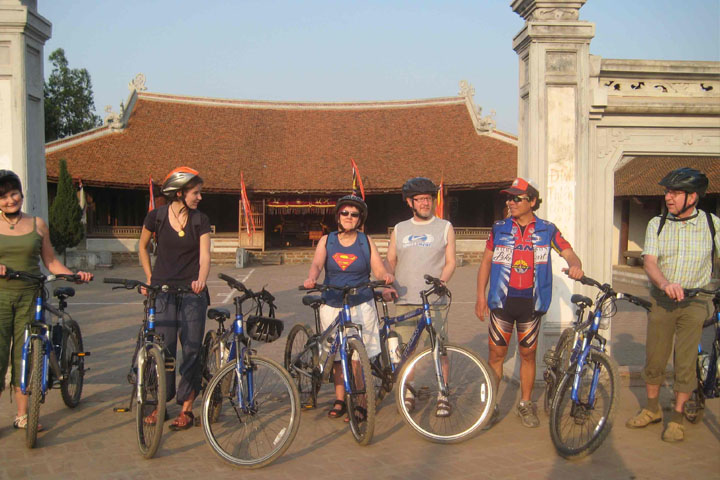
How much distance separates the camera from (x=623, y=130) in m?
6.49

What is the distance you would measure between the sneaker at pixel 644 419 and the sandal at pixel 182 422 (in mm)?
3398

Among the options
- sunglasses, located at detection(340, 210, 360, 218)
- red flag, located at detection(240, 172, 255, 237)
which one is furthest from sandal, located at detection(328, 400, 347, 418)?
red flag, located at detection(240, 172, 255, 237)

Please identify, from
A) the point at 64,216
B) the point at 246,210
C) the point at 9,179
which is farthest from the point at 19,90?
the point at 246,210

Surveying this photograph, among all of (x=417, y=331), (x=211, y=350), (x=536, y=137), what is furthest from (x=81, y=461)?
(x=536, y=137)

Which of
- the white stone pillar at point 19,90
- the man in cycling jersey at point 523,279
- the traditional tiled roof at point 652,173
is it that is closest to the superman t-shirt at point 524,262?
the man in cycling jersey at point 523,279

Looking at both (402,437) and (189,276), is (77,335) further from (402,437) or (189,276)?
(402,437)

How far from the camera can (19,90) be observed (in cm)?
605

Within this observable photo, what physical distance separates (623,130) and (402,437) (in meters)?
3.83

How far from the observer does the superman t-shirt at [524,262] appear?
16.4 ft

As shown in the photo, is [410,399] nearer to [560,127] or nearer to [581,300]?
[581,300]

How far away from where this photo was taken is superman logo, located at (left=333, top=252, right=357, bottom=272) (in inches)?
202

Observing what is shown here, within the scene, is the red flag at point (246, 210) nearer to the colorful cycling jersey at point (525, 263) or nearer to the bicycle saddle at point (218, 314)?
the bicycle saddle at point (218, 314)

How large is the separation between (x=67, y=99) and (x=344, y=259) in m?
50.3

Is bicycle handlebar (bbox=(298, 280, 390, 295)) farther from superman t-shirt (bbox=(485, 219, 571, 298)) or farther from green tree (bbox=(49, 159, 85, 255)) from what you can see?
green tree (bbox=(49, 159, 85, 255))
